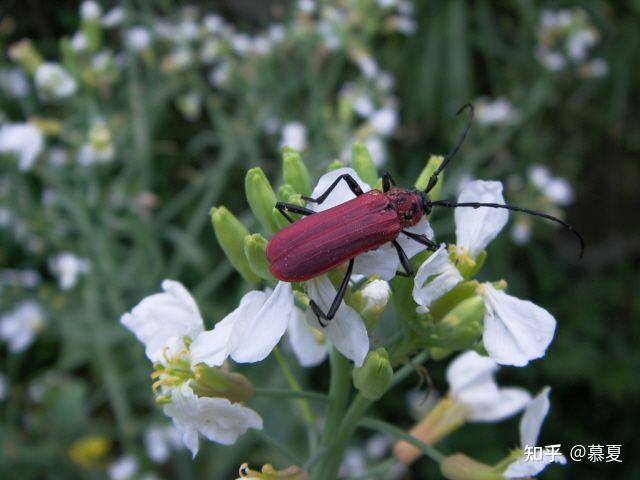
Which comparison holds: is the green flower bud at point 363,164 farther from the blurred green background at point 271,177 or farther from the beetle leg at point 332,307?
the blurred green background at point 271,177

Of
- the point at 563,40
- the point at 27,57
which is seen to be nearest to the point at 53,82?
the point at 27,57

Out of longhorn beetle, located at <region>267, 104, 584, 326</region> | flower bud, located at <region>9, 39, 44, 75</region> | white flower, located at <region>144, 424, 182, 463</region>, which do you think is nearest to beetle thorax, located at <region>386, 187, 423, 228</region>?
longhorn beetle, located at <region>267, 104, 584, 326</region>

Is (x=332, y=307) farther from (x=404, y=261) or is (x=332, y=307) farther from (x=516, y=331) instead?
(x=516, y=331)

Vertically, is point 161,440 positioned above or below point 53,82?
below

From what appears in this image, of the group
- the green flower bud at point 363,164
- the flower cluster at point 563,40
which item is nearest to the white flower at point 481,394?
the green flower bud at point 363,164

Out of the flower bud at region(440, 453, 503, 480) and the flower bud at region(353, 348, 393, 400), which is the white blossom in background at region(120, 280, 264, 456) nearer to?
the flower bud at region(353, 348, 393, 400)

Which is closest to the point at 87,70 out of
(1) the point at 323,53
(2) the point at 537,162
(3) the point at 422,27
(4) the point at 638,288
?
(1) the point at 323,53
